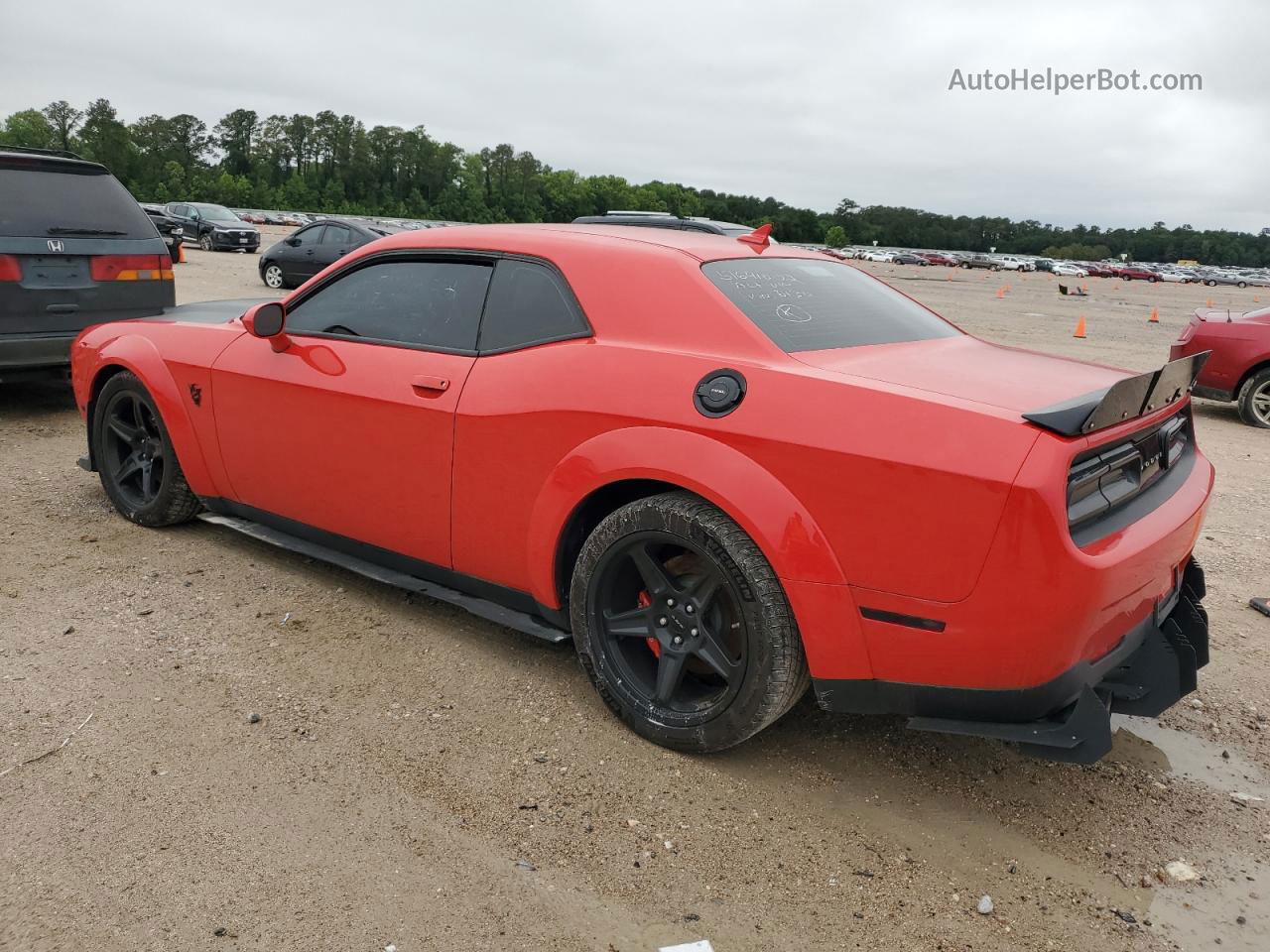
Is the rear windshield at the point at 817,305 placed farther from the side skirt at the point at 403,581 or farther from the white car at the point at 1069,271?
the white car at the point at 1069,271

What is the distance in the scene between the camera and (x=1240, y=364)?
9.21m

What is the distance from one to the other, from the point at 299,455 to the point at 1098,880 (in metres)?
3.16

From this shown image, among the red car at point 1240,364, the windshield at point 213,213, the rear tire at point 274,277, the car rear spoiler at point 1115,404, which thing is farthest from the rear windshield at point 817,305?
the windshield at point 213,213

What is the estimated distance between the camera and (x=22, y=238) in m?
6.41

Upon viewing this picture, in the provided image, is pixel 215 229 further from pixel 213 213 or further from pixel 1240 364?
pixel 1240 364

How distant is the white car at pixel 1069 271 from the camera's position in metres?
85.8

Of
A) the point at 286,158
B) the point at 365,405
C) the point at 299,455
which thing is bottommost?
the point at 299,455

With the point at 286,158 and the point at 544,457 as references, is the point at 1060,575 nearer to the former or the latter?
the point at 544,457

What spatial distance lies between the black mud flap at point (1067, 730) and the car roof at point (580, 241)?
66.8 inches

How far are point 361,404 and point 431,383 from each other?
36 cm

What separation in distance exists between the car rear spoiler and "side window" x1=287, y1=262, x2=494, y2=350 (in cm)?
196

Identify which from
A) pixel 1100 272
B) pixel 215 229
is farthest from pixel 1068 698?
pixel 1100 272

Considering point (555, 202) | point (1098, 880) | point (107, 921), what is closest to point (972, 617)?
point (1098, 880)

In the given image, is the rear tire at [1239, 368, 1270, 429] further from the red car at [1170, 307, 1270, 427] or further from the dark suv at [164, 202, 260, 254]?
the dark suv at [164, 202, 260, 254]
